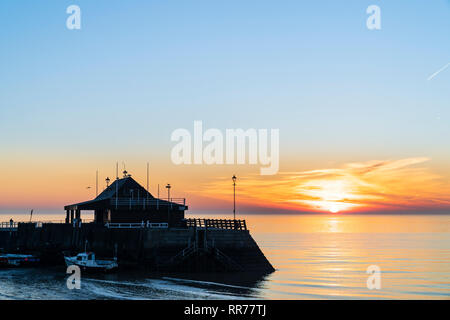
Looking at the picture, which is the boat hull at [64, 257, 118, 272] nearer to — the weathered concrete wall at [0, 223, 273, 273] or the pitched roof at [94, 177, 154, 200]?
the weathered concrete wall at [0, 223, 273, 273]

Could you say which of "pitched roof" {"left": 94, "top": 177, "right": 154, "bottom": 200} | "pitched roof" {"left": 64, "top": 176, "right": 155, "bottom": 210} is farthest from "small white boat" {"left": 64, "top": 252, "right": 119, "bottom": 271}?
"pitched roof" {"left": 94, "top": 177, "right": 154, "bottom": 200}

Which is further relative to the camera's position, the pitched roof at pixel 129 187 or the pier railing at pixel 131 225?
the pitched roof at pixel 129 187

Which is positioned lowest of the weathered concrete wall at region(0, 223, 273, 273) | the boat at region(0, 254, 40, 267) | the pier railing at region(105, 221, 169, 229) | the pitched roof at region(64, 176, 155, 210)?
the boat at region(0, 254, 40, 267)

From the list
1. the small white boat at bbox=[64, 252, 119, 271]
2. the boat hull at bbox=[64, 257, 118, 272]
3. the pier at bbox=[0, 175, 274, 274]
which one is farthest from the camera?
the pier at bbox=[0, 175, 274, 274]

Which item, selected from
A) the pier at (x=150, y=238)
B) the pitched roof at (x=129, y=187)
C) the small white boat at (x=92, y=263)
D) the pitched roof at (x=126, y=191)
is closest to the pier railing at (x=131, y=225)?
the pier at (x=150, y=238)

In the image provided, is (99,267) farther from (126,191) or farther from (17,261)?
(126,191)

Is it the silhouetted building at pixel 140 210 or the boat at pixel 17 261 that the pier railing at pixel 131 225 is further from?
the boat at pixel 17 261

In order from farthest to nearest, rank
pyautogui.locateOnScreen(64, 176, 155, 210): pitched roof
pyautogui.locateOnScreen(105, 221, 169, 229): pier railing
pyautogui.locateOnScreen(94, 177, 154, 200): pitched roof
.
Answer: pyautogui.locateOnScreen(94, 177, 154, 200): pitched roof < pyautogui.locateOnScreen(64, 176, 155, 210): pitched roof < pyautogui.locateOnScreen(105, 221, 169, 229): pier railing

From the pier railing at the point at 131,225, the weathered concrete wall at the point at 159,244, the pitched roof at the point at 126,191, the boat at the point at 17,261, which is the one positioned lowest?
the boat at the point at 17,261

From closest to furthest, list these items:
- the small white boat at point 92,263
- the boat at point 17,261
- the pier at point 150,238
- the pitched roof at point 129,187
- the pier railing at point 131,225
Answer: the small white boat at point 92,263 < the pier at point 150,238 < the pier railing at point 131,225 < the boat at point 17,261 < the pitched roof at point 129,187

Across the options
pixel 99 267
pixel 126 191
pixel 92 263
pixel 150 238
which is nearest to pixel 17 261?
pixel 92 263

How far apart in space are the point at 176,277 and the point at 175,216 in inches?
659

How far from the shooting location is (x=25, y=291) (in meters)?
48.0
